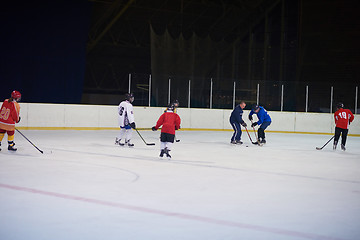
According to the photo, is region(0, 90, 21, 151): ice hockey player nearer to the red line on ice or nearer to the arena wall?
the red line on ice

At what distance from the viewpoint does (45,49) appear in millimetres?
22281

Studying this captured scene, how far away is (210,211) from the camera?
4.29 m

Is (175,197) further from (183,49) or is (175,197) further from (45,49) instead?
(183,49)

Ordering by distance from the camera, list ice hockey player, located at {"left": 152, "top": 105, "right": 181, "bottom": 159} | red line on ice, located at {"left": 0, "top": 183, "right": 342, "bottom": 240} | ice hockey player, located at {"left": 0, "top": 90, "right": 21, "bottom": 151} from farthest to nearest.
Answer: ice hockey player, located at {"left": 0, "top": 90, "right": 21, "bottom": 151}
ice hockey player, located at {"left": 152, "top": 105, "right": 181, "bottom": 159}
red line on ice, located at {"left": 0, "top": 183, "right": 342, "bottom": 240}

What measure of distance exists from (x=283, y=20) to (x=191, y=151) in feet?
59.9

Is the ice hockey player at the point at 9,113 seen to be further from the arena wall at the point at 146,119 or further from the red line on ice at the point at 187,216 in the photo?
the arena wall at the point at 146,119

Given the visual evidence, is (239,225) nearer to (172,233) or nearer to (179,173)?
(172,233)

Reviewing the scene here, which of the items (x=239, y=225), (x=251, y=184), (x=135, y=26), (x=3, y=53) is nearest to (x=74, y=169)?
(x=251, y=184)

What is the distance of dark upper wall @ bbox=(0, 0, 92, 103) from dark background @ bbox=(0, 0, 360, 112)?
0.14 feet

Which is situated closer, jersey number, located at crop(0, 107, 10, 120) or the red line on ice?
the red line on ice

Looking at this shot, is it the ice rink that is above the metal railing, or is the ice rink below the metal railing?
below

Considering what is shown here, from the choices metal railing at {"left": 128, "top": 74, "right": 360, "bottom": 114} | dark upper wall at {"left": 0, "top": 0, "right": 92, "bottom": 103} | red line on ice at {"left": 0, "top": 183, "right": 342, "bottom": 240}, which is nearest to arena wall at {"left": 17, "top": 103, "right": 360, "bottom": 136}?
metal railing at {"left": 128, "top": 74, "right": 360, "bottom": 114}

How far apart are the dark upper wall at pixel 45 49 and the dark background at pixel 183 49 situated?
1.7 inches

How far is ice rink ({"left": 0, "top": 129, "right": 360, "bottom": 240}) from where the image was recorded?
11.8 feet
